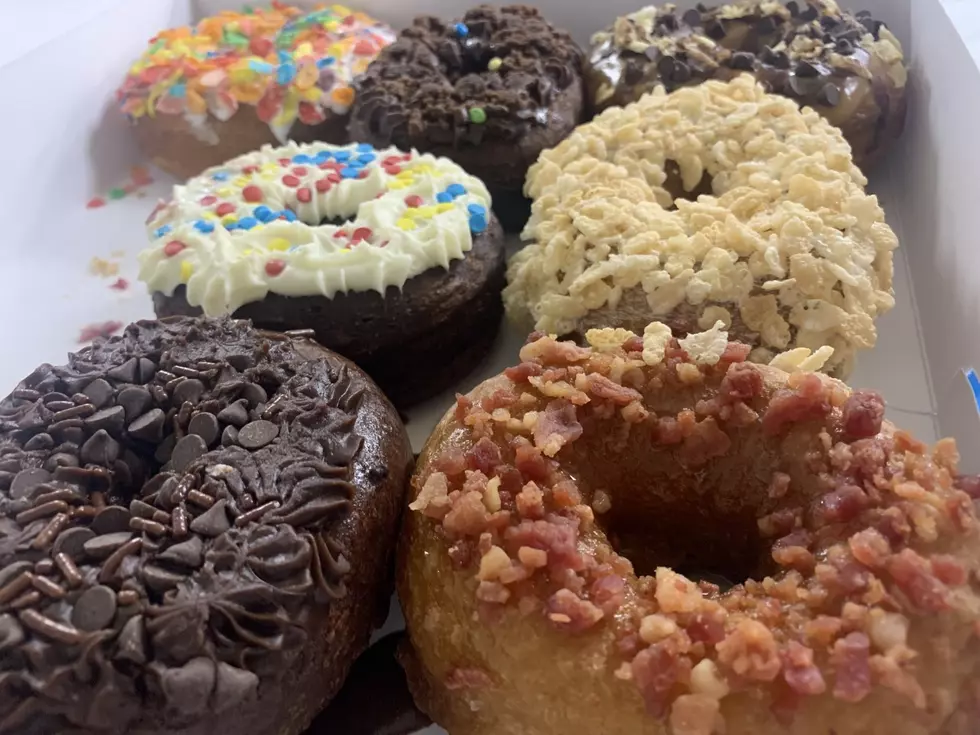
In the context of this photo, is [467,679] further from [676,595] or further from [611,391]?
[611,391]

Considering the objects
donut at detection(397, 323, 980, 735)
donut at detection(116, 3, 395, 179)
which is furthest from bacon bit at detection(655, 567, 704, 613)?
donut at detection(116, 3, 395, 179)

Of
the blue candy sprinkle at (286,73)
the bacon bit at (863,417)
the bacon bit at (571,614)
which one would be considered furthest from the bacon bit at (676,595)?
the blue candy sprinkle at (286,73)

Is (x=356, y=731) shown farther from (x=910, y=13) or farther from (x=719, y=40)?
(x=910, y=13)

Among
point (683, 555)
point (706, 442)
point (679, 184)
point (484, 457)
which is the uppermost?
point (484, 457)

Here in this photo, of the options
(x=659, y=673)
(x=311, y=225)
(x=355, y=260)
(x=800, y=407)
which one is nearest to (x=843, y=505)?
(x=800, y=407)

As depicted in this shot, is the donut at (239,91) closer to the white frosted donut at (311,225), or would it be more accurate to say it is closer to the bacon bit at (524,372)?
the white frosted donut at (311,225)

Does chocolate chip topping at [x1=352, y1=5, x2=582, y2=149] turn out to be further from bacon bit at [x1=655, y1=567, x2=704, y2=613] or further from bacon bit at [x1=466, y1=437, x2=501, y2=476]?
bacon bit at [x1=655, y1=567, x2=704, y2=613]
